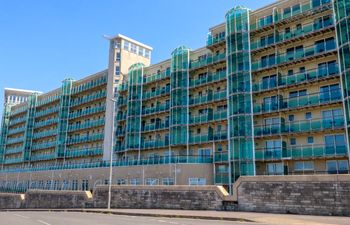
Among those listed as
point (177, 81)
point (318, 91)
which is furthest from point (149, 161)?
point (318, 91)

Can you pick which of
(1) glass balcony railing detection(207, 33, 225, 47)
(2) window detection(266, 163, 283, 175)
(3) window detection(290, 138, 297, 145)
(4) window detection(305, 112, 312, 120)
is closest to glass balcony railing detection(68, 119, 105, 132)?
A: (1) glass balcony railing detection(207, 33, 225, 47)

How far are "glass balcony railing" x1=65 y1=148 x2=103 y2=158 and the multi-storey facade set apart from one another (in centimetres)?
774

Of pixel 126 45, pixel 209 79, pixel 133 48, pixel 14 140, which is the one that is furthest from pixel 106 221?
pixel 14 140

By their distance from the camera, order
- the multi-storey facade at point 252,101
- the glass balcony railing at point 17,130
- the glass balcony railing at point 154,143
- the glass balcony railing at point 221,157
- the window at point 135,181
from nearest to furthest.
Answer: the multi-storey facade at point 252,101, the glass balcony railing at point 221,157, the window at point 135,181, the glass balcony railing at point 154,143, the glass balcony railing at point 17,130

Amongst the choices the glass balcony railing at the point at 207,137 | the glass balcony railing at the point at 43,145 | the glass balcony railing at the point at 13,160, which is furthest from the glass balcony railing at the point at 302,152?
the glass balcony railing at the point at 13,160

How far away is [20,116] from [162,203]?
235 feet

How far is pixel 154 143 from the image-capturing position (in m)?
50.2

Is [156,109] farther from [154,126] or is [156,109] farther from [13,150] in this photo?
[13,150]

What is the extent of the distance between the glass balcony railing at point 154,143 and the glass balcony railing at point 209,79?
353 inches

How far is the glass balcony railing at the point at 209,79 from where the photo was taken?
4400 cm

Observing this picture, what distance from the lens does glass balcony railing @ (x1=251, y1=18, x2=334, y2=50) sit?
3544 cm

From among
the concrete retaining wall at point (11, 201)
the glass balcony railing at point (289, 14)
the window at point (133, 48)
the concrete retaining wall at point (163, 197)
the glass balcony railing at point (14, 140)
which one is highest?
the window at point (133, 48)

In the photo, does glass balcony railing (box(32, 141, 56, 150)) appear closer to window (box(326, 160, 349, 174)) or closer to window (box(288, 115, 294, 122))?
window (box(288, 115, 294, 122))

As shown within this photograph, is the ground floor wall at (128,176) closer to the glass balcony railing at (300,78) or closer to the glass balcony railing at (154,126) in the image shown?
the glass balcony railing at (154,126)
